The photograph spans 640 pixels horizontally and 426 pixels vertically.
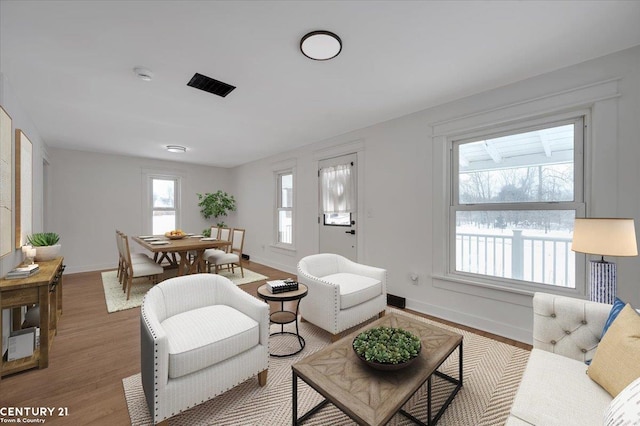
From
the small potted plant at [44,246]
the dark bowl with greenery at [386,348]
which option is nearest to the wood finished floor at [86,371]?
the small potted plant at [44,246]

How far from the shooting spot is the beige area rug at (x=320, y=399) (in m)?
1.59

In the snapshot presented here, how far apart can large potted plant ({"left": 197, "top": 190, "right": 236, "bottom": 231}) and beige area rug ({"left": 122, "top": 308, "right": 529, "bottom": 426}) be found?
16.7 feet

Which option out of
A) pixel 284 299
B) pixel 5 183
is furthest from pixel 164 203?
pixel 284 299

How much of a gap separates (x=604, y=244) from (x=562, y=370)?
0.87 metres

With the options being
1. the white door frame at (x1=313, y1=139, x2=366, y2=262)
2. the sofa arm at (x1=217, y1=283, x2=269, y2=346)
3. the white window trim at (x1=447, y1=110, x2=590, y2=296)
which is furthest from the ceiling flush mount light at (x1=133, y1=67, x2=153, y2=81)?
the white window trim at (x1=447, y1=110, x2=590, y2=296)

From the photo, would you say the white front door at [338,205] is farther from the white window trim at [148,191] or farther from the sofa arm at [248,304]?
the white window trim at [148,191]

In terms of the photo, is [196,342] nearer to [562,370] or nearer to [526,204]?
[562,370]

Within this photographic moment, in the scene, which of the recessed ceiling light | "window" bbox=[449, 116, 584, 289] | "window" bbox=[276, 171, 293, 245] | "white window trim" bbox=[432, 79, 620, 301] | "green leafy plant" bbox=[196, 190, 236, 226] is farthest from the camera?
"green leafy plant" bbox=[196, 190, 236, 226]

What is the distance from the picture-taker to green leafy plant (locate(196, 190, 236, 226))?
22.0 ft

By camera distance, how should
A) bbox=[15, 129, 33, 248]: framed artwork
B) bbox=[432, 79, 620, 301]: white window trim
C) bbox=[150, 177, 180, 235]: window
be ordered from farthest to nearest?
bbox=[150, 177, 180, 235]: window
bbox=[15, 129, 33, 248]: framed artwork
bbox=[432, 79, 620, 301]: white window trim

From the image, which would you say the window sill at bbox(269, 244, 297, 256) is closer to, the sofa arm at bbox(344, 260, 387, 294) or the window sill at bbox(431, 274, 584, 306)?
the sofa arm at bbox(344, 260, 387, 294)

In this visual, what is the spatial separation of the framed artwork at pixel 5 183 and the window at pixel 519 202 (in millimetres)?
4222

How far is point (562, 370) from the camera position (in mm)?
1373

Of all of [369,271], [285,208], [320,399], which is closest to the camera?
[320,399]
